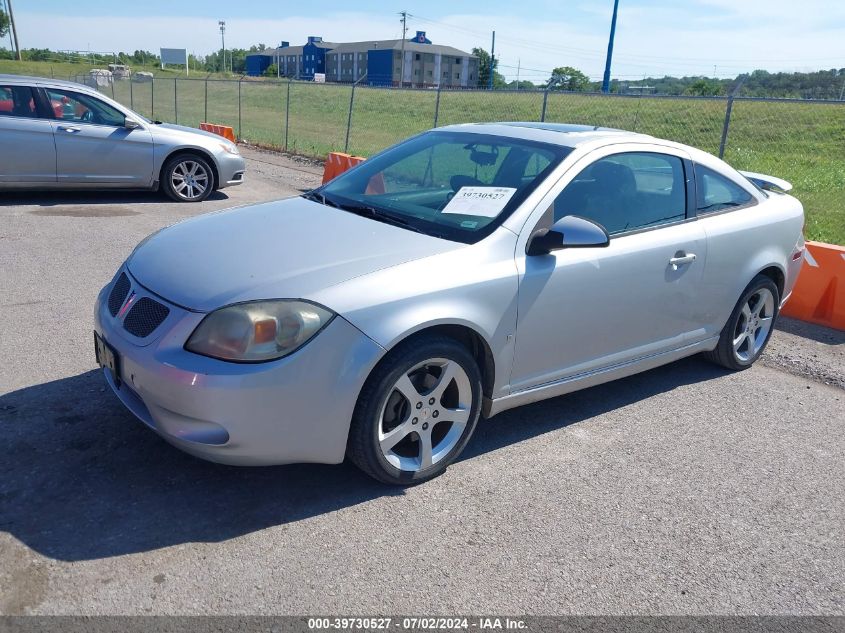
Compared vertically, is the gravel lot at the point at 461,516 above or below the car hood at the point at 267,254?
below

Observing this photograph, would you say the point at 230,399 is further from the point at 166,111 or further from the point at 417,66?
the point at 417,66

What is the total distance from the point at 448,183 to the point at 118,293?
6.10 ft

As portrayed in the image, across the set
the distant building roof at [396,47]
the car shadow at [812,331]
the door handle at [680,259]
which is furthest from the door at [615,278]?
the distant building roof at [396,47]

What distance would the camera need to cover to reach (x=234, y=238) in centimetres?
376

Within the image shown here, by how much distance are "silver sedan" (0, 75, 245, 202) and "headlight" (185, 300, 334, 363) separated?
7.86 meters

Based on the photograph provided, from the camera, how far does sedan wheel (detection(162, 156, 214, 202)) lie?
10.5 m

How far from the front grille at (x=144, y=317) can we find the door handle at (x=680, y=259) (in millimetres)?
2785

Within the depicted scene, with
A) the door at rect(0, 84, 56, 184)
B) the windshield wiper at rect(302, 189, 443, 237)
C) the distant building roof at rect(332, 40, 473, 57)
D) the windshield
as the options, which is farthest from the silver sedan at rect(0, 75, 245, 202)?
the distant building roof at rect(332, 40, 473, 57)

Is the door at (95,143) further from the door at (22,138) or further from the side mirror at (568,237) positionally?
the side mirror at (568,237)

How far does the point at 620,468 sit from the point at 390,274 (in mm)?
1592

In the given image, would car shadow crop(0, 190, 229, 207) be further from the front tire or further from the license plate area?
the front tire

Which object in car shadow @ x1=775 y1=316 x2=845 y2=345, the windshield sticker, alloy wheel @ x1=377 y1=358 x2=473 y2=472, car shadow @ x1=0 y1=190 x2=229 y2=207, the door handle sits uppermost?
the windshield sticker

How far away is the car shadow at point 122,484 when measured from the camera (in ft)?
9.98

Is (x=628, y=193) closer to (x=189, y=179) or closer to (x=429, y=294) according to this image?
(x=429, y=294)
